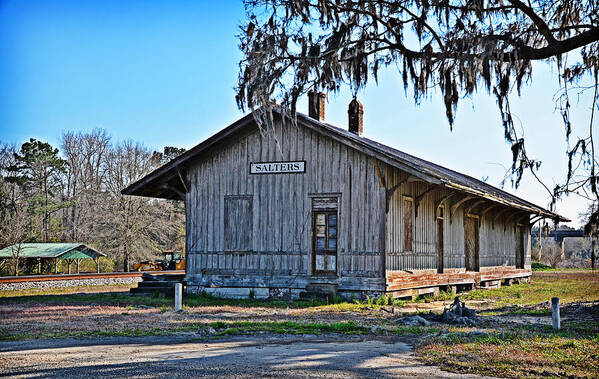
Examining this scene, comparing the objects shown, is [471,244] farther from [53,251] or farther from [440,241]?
[53,251]

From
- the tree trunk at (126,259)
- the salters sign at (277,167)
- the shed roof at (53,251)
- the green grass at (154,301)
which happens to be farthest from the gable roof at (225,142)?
the tree trunk at (126,259)

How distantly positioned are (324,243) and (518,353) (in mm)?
9189

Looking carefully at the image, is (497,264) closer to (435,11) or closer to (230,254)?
(230,254)

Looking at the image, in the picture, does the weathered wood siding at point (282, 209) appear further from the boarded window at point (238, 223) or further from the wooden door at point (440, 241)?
the wooden door at point (440, 241)

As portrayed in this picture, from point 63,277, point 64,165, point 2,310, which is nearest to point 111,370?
point 2,310

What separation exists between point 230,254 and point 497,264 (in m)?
13.6

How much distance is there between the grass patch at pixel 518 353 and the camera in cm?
772

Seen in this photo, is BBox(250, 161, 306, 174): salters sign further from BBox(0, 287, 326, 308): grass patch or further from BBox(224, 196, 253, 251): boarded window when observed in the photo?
BBox(0, 287, 326, 308): grass patch

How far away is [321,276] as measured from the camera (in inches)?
687

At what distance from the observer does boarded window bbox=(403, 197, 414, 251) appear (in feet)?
60.2

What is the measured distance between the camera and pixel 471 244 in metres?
24.2

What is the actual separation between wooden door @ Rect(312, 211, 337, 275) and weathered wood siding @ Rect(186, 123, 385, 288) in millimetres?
211

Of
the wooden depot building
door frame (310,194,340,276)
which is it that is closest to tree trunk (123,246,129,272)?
the wooden depot building

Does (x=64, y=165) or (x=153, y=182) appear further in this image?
(x=64, y=165)
